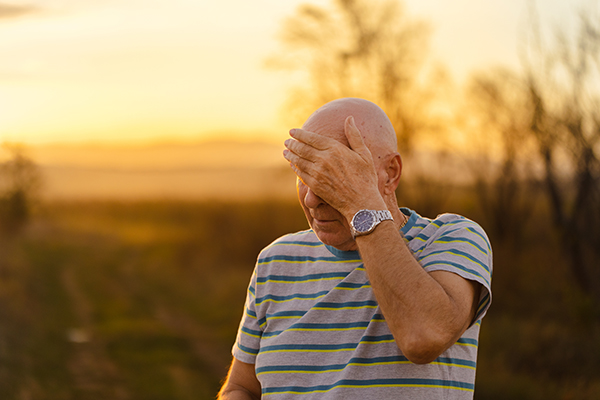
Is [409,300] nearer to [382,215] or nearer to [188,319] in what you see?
[382,215]

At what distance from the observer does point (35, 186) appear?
2175 cm

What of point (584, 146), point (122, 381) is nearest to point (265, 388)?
point (122, 381)

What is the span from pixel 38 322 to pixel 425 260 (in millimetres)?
9142

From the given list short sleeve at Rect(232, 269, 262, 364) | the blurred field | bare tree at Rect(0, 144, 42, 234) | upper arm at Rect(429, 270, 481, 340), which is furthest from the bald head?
bare tree at Rect(0, 144, 42, 234)

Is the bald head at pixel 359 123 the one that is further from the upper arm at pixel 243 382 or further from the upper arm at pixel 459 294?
the upper arm at pixel 243 382

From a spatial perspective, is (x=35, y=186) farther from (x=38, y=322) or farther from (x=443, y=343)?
(x=443, y=343)

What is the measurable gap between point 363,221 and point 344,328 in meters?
0.45

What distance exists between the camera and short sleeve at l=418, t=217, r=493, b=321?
1.68 metres

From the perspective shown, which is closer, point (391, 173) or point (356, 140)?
point (356, 140)

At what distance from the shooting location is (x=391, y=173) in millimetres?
1872

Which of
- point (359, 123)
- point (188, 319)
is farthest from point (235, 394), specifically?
point (188, 319)

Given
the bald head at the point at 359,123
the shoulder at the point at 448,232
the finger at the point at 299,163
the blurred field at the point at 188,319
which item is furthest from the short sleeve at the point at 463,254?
the blurred field at the point at 188,319

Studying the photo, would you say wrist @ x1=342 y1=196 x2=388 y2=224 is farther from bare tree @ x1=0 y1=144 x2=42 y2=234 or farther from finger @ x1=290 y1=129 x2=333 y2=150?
bare tree @ x1=0 y1=144 x2=42 y2=234

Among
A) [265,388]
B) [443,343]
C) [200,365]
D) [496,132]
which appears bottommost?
[200,365]
